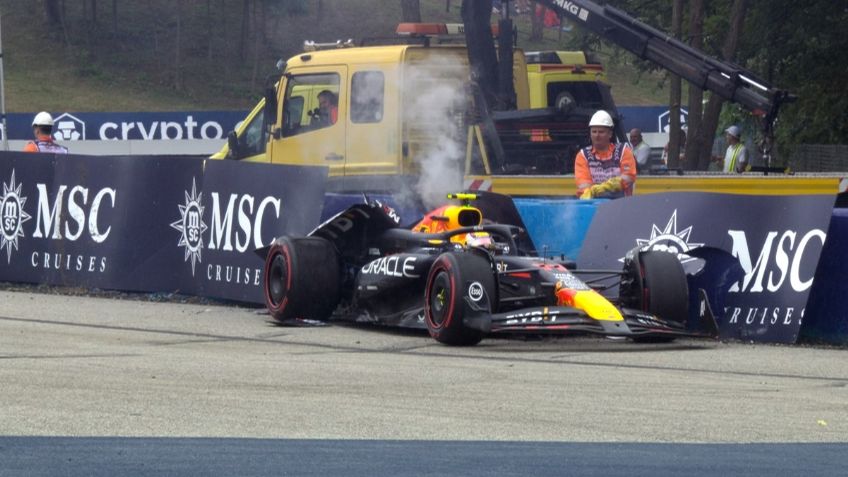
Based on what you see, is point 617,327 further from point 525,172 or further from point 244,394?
point 525,172

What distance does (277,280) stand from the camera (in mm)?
12867

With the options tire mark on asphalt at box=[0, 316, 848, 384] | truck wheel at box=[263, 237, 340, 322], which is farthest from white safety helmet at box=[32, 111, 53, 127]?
truck wheel at box=[263, 237, 340, 322]

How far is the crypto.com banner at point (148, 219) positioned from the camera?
1448cm

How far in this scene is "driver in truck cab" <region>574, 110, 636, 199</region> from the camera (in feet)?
46.8

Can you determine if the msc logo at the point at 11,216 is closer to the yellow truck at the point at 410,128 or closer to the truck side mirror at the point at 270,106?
the yellow truck at the point at 410,128

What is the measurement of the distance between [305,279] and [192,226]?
10.3 ft

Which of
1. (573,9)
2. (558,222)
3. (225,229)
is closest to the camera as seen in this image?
(558,222)

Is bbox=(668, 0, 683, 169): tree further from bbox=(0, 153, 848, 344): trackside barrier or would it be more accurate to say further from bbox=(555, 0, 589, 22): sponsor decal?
bbox=(0, 153, 848, 344): trackside barrier

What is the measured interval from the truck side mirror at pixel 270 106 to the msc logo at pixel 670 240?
6.60 meters

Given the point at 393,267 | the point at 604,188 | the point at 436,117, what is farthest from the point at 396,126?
the point at 393,267

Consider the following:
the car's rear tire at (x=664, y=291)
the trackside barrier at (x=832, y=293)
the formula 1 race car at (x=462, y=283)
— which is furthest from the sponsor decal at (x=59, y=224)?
the trackside barrier at (x=832, y=293)

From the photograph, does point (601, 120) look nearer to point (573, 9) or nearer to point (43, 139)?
point (43, 139)

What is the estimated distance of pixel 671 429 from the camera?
729 cm

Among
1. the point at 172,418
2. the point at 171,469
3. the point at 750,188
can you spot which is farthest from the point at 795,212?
the point at 171,469
